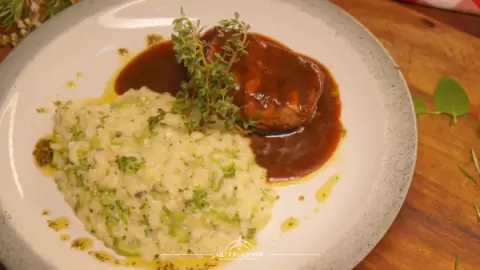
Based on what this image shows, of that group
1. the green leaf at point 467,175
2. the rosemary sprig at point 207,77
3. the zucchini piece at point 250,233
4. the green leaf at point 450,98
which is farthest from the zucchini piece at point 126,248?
the green leaf at point 450,98

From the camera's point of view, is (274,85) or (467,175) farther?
(274,85)

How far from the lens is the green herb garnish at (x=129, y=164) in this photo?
10.5 feet

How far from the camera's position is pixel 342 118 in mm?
3793

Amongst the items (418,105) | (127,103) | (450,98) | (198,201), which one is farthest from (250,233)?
(450,98)

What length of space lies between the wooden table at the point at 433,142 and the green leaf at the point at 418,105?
0.04 m

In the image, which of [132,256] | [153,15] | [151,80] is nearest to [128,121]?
[151,80]

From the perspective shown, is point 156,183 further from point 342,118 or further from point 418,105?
point 418,105

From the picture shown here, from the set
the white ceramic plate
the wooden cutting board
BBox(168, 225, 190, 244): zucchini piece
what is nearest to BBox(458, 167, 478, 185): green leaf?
the wooden cutting board

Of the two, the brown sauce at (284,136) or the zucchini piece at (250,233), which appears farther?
the brown sauce at (284,136)

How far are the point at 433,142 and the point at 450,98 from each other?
40 cm

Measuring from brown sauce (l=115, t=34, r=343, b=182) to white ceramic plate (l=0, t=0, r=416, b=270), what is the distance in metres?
0.08

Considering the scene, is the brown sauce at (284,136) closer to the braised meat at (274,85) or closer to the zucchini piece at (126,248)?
the braised meat at (274,85)

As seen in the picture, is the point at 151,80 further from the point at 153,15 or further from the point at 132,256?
the point at 132,256

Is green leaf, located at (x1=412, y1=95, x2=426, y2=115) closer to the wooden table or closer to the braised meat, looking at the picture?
the wooden table
